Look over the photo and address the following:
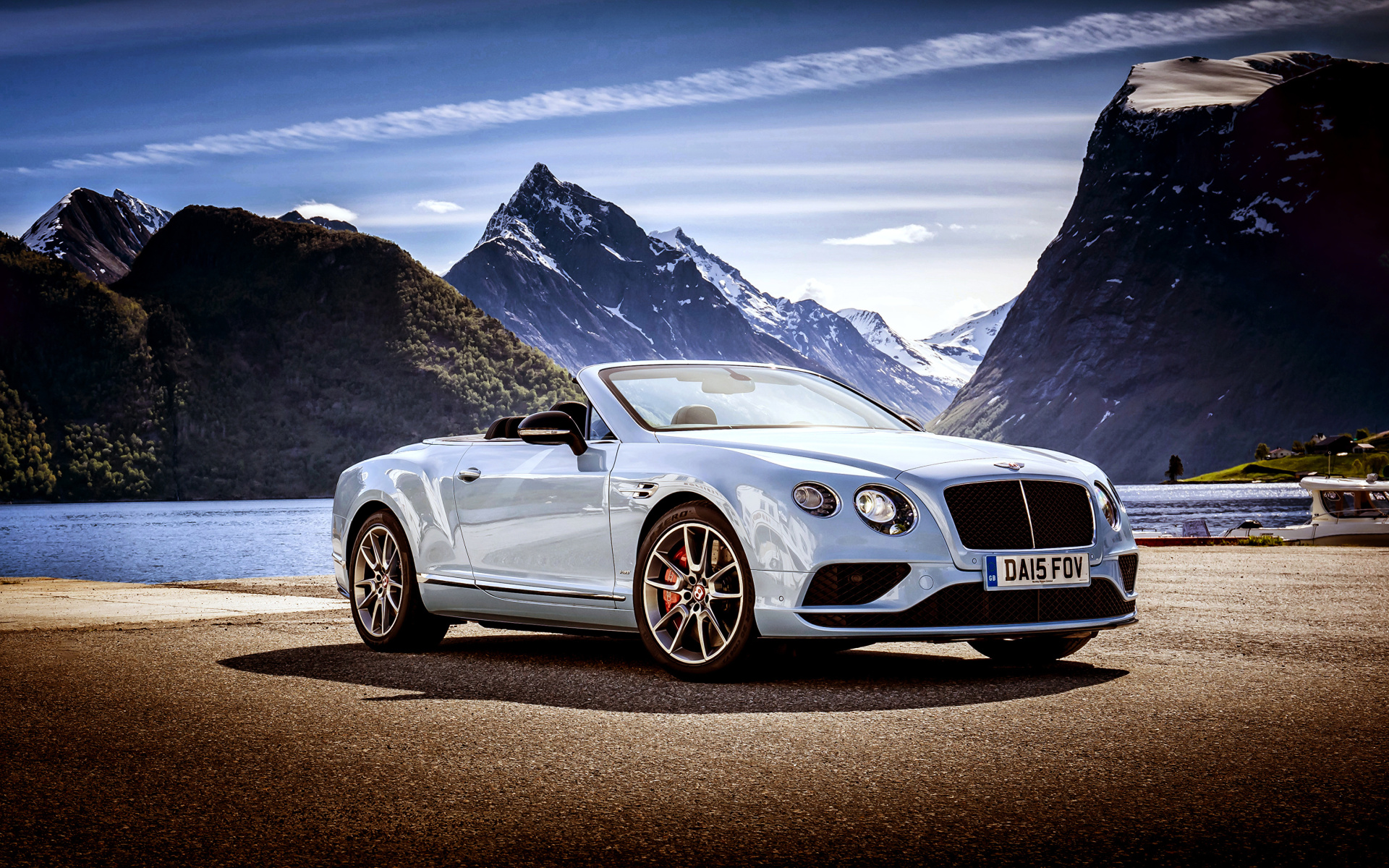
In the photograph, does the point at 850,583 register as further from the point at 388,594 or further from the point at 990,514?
the point at 388,594

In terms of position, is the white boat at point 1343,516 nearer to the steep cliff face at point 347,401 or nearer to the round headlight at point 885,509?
the round headlight at point 885,509

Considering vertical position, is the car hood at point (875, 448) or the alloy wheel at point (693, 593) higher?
the car hood at point (875, 448)

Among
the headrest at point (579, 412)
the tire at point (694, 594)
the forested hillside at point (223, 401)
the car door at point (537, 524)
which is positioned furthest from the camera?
the forested hillside at point (223, 401)

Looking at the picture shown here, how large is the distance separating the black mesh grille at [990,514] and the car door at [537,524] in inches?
70.6

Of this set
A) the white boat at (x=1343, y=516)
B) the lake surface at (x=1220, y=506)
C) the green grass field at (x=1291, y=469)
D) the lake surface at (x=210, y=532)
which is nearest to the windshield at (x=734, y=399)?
the white boat at (x=1343, y=516)

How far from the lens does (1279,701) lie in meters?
5.64

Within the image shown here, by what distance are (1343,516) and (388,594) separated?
2943 cm

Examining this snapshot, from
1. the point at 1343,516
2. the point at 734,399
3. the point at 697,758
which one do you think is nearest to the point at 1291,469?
the point at 1343,516

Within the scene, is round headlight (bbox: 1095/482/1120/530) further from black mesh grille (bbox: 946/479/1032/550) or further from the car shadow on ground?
the car shadow on ground

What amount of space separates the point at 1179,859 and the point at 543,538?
438 centimetres

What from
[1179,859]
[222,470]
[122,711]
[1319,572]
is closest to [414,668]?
[122,711]

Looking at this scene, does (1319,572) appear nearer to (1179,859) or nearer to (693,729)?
(693,729)

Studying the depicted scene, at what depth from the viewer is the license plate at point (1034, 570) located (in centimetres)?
600

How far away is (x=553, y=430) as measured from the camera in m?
7.00
